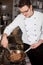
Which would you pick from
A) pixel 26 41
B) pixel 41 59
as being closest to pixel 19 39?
pixel 26 41

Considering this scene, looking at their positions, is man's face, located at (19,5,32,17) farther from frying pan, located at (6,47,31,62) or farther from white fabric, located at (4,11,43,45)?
frying pan, located at (6,47,31,62)

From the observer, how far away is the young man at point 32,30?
3.55ft

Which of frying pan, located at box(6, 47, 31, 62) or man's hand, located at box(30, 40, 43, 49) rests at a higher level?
frying pan, located at box(6, 47, 31, 62)

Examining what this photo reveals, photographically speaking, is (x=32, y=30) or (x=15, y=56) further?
(x=32, y=30)

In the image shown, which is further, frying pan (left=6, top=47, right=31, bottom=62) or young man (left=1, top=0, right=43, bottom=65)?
young man (left=1, top=0, right=43, bottom=65)

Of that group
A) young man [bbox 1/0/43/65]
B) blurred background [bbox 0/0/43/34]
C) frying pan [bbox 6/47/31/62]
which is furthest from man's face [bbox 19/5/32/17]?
frying pan [bbox 6/47/31/62]

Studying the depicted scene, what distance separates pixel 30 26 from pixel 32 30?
0.03 m

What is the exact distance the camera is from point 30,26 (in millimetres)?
1096

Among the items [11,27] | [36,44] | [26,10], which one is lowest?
[36,44]

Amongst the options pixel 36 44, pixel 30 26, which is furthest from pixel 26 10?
pixel 36 44

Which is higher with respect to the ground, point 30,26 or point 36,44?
point 30,26

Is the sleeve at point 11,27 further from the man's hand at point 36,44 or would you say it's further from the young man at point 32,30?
the man's hand at point 36,44

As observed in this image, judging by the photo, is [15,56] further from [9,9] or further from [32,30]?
[9,9]

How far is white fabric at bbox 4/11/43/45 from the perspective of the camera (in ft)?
3.56
